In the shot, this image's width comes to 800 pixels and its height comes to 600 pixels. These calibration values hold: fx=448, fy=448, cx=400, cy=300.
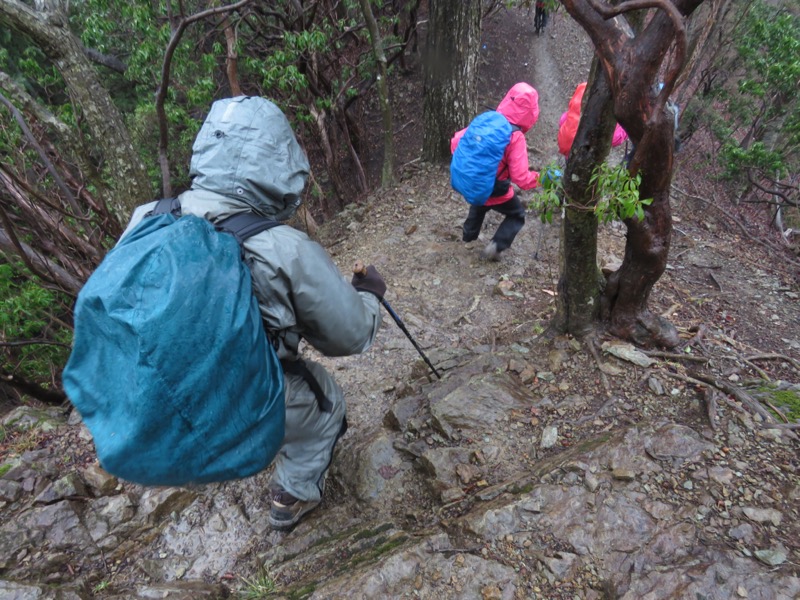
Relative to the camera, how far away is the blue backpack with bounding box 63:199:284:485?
5.43ft

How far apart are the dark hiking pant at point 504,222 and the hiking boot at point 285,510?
3.86m

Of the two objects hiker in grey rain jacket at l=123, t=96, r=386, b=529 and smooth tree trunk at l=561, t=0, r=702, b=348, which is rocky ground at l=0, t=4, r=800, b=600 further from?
hiker in grey rain jacket at l=123, t=96, r=386, b=529

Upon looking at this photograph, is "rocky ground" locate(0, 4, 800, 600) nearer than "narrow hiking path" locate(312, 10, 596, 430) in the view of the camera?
Yes

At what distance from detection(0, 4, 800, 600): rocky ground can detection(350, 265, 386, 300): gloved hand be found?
1.14m

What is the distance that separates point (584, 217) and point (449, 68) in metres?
5.26

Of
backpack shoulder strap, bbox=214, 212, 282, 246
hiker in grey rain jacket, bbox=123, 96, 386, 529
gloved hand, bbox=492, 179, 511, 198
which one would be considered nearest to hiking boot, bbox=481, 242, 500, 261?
gloved hand, bbox=492, 179, 511, 198

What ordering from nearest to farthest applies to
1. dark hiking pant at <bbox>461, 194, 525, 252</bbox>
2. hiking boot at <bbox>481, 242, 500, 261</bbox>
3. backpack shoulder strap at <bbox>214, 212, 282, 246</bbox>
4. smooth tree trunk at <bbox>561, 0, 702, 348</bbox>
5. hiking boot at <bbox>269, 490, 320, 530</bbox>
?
backpack shoulder strap at <bbox>214, 212, 282, 246</bbox>, smooth tree trunk at <bbox>561, 0, 702, 348</bbox>, hiking boot at <bbox>269, 490, 320, 530</bbox>, dark hiking pant at <bbox>461, 194, 525, 252</bbox>, hiking boot at <bbox>481, 242, 500, 261</bbox>

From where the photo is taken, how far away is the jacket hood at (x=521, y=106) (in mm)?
4465

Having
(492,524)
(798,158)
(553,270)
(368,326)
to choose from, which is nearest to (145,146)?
(553,270)

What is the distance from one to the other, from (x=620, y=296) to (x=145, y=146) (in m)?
11.4

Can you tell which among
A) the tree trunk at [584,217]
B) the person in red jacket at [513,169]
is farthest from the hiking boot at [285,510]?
the person in red jacket at [513,169]

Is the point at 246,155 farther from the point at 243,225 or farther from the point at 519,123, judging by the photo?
the point at 519,123

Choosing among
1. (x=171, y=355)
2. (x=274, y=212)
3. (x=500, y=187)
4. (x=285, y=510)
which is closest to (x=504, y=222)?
(x=500, y=187)

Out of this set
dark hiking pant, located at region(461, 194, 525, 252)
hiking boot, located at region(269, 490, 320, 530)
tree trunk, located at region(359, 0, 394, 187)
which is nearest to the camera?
hiking boot, located at region(269, 490, 320, 530)
